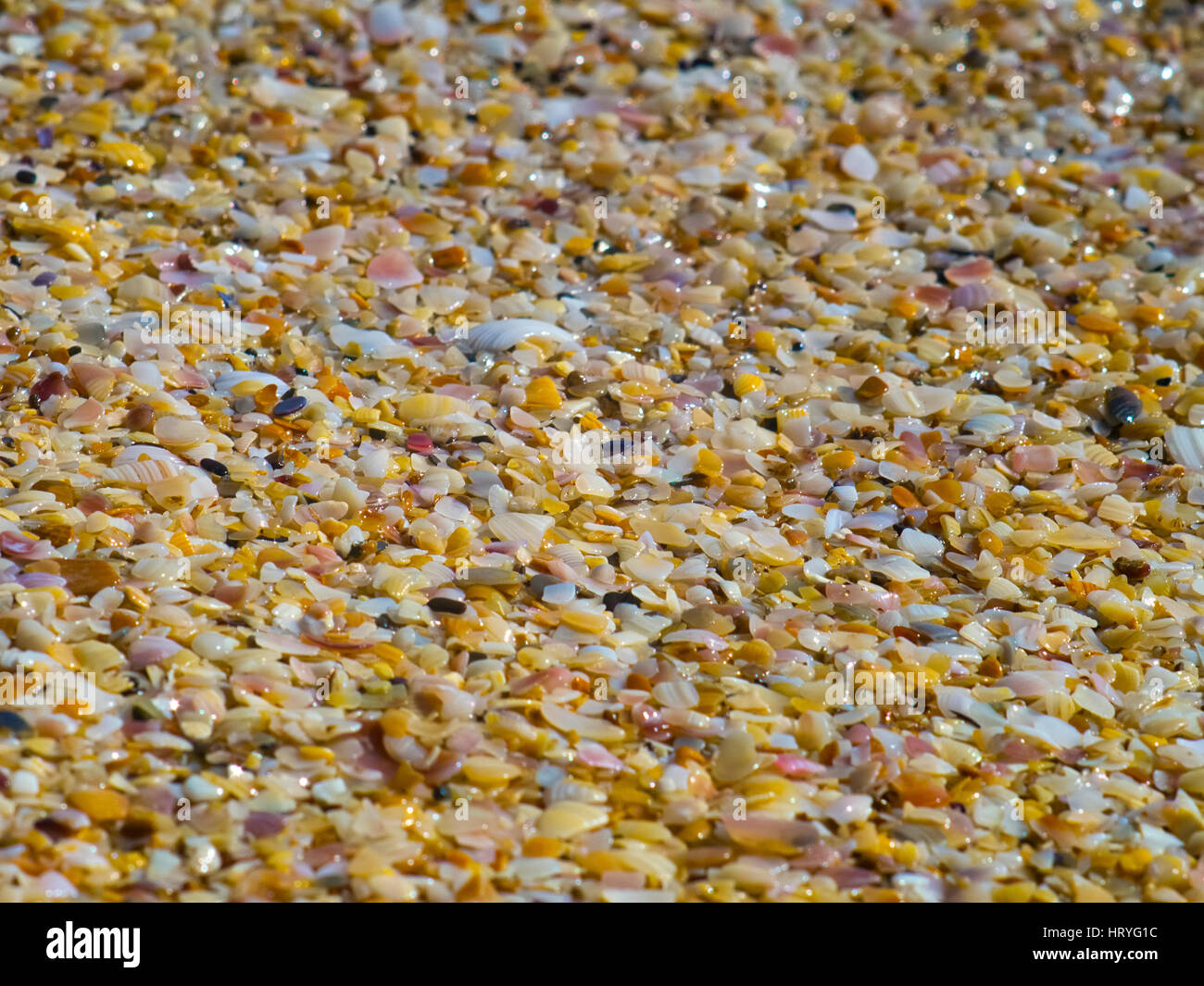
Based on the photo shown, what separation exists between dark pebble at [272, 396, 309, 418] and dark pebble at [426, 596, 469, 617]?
2.05 feet

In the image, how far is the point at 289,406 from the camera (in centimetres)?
256

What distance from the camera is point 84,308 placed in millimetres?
2746

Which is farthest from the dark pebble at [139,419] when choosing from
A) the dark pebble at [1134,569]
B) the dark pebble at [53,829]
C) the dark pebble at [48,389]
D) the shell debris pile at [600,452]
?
the dark pebble at [1134,569]

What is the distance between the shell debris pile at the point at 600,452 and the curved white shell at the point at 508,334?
0.02 m

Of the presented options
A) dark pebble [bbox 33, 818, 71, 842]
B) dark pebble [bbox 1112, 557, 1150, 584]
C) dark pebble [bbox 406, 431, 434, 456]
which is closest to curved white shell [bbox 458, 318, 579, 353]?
dark pebble [bbox 406, 431, 434, 456]

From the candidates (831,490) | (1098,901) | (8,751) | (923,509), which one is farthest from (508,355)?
(1098,901)

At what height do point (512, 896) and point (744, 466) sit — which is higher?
point (744, 466)

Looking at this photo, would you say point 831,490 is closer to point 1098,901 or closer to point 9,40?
point 1098,901

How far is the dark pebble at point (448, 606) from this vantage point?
84.4 inches

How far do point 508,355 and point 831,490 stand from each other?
2.51ft

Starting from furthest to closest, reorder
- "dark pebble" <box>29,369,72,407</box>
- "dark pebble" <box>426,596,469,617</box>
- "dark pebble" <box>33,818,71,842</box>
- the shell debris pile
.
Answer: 1. "dark pebble" <box>29,369,72,407</box>
2. "dark pebble" <box>426,596,469,617</box>
3. the shell debris pile
4. "dark pebble" <box>33,818,71,842</box>

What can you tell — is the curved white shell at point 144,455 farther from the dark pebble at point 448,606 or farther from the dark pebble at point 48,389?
the dark pebble at point 448,606

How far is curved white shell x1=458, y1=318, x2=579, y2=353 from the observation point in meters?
2.81

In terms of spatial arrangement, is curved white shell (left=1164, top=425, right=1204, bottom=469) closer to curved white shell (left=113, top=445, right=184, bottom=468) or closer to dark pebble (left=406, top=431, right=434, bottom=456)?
dark pebble (left=406, top=431, right=434, bottom=456)
